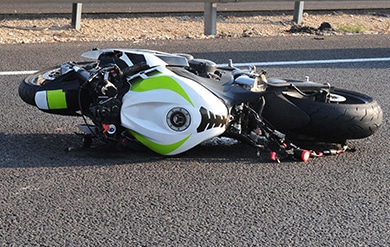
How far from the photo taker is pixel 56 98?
5273mm

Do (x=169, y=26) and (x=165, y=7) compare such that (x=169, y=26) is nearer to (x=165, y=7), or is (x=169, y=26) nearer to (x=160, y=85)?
(x=165, y=7)

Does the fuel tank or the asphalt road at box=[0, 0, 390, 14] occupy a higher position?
the fuel tank

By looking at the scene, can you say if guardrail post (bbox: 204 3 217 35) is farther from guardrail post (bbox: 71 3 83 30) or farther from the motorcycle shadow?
the motorcycle shadow

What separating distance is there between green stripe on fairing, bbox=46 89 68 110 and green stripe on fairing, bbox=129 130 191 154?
20.7 inches

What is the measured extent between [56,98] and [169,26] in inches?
260

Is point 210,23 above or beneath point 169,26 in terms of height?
above

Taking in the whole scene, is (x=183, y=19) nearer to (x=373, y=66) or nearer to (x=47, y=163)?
(x=373, y=66)

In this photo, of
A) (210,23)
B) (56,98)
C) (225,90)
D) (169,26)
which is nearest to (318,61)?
(210,23)

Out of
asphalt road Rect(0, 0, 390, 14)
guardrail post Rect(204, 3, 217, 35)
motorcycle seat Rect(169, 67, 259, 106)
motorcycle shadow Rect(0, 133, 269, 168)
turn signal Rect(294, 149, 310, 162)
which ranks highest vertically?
motorcycle seat Rect(169, 67, 259, 106)

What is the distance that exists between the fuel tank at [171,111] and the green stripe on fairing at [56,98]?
465 mm

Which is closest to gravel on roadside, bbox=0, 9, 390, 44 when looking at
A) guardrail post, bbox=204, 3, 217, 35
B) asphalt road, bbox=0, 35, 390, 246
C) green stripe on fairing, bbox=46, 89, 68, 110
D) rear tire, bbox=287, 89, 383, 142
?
guardrail post, bbox=204, 3, 217, 35

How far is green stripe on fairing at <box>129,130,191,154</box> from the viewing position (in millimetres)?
5094

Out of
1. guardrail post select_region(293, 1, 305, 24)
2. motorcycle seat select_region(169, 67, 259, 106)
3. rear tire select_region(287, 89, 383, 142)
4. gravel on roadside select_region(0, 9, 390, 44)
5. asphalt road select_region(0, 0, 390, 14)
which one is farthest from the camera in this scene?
guardrail post select_region(293, 1, 305, 24)

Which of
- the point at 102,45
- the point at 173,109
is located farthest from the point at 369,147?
the point at 102,45
